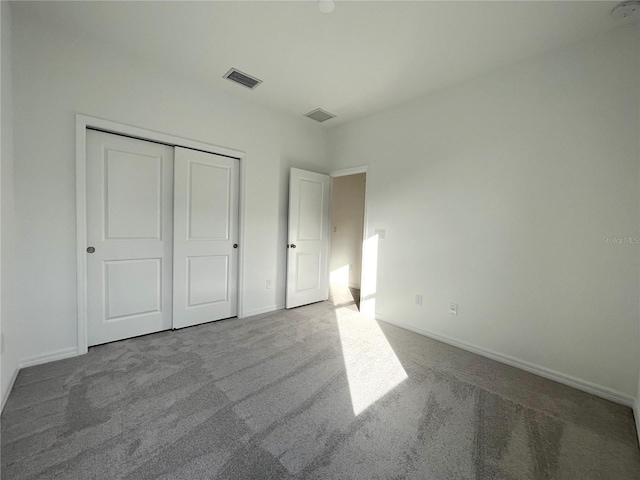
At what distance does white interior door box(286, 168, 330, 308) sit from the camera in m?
3.71

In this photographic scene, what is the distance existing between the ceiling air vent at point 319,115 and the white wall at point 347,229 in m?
1.69

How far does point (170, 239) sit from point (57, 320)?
1.10m

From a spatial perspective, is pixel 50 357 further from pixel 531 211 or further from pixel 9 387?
pixel 531 211

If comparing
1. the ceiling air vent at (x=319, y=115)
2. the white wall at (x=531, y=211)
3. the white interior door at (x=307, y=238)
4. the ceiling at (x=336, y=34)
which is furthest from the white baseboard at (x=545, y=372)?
the ceiling air vent at (x=319, y=115)

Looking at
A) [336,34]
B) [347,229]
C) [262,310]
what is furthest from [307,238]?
[336,34]

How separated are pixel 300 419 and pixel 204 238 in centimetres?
219

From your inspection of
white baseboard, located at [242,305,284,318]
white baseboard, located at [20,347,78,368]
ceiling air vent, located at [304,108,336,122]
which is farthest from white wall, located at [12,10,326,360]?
white baseboard, located at [242,305,284,318]

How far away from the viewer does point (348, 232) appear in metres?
5.51

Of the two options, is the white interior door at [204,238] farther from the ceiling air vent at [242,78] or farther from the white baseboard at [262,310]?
the ceiling air vent at [242,78]

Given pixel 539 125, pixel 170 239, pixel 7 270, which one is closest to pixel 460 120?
pixel 539 125

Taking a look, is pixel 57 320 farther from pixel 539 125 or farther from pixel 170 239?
pixel 539 125

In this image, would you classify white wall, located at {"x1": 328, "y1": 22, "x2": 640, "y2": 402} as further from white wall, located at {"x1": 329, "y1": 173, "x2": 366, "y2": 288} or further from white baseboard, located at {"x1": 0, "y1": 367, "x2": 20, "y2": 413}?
white baseboard, located at {"x1": 0, "y1": 367, "x2": 20, "y2": 413}

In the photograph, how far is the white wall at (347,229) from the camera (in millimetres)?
5352

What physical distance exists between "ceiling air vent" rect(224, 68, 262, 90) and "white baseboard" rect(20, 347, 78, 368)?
2895 mm
